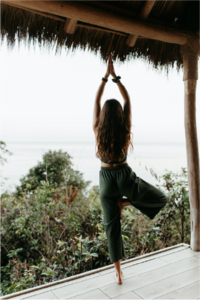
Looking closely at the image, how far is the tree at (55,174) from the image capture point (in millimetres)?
4047

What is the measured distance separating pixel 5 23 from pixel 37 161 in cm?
278

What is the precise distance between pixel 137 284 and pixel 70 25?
2485 mm

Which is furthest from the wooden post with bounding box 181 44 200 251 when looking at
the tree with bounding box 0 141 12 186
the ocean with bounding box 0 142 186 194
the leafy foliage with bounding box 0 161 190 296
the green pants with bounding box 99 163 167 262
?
the tree with bounding box 0 141 12 186

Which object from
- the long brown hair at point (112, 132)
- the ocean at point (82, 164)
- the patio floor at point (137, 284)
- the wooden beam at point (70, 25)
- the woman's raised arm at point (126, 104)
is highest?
the wooden beam at point (70, 25)

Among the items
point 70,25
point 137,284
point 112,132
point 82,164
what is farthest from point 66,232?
point 70,25

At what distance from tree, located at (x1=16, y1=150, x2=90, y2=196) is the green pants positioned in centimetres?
201

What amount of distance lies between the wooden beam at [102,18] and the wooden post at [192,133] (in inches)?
9.0

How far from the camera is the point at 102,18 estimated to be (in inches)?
76.5

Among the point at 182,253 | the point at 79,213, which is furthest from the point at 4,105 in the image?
the point at 182,253

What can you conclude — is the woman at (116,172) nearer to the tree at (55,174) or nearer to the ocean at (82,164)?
the ocean at (82,164)

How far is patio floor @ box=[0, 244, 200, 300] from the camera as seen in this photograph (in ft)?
6.03

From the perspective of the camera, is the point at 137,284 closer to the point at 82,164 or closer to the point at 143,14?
the point at 82,164

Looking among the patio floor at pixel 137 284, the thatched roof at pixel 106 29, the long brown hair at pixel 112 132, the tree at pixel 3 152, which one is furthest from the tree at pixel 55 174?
the thatched roof at pixel 106 29

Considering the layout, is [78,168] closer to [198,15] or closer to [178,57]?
[178,57]
